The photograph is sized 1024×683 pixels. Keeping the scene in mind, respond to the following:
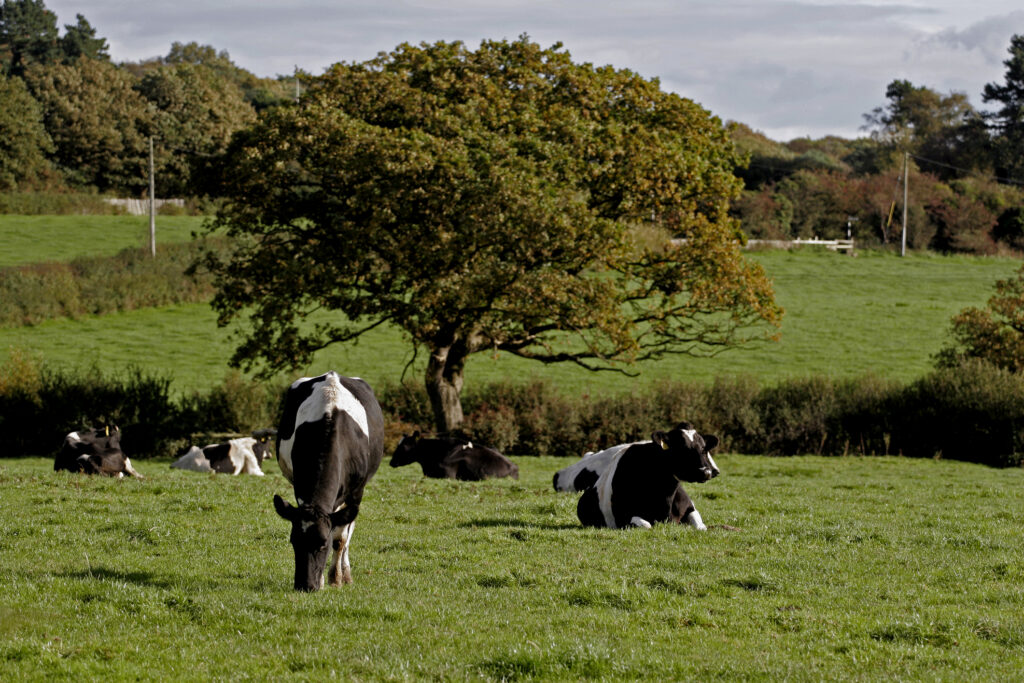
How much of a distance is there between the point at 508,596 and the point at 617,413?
23.5 m

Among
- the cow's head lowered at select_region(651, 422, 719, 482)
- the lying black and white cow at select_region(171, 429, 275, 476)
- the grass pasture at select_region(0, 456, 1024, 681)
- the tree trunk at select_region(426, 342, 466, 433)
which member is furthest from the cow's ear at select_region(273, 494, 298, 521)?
the tree trunk at select_region(426, 342, 466, 433)

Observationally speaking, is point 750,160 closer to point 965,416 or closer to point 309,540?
point 965,416

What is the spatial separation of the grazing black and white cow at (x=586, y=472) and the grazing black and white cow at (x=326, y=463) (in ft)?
16.3

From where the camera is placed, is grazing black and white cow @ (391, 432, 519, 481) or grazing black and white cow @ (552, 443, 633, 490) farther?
grazing black and white cow @ (391, 432, 519, 481)

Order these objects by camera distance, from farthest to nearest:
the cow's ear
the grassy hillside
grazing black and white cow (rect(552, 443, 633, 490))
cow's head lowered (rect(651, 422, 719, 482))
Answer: the grassy hillside → grazing black and white cow (rect(552, 443, 633, 490)) → cow's head lowered (rect(651, 422, 719, 482)) → the cow's ear

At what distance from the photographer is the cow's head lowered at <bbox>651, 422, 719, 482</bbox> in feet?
42.8

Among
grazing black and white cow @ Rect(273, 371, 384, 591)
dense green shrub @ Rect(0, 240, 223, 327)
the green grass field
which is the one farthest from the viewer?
the green grass field

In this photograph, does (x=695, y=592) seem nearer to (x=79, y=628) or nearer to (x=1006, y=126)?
(x=79, y=628)

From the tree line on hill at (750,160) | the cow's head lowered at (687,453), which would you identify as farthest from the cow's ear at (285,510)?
the tree line on hill at (750,160)

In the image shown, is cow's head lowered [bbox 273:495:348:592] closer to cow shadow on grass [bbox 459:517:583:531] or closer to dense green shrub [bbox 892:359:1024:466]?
cow shadow on grass [bbox 459:517:583:531]

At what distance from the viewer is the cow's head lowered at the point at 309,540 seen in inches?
360

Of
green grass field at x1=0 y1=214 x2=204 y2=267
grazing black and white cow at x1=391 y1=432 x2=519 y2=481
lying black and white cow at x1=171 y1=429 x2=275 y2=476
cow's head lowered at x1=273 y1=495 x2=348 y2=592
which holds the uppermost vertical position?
green grass field at x1=0 y1=214 x2=204 y2=267

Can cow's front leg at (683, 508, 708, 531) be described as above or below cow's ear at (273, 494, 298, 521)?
below

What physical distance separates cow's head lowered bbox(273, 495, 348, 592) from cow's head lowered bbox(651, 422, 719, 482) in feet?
16.9
